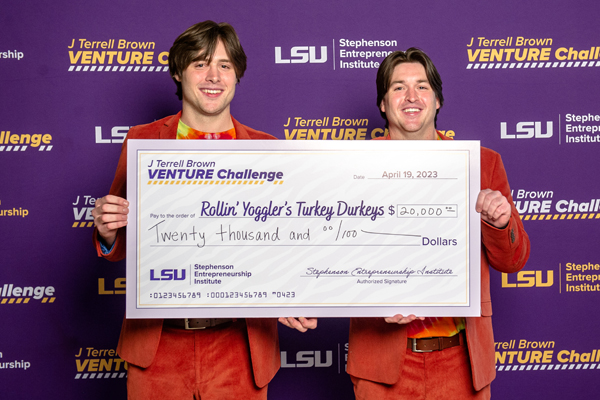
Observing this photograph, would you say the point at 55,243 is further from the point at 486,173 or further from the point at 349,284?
the point at 486,173

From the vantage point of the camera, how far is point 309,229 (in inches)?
56.9

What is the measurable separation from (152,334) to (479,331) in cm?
107

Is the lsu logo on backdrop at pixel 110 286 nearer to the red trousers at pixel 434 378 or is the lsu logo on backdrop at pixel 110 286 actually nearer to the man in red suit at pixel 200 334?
the man in red suit at pixel 200 334

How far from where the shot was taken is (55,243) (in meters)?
2.39

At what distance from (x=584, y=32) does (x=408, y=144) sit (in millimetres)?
1716

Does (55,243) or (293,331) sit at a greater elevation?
(55,243)

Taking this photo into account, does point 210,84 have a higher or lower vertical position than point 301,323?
higher

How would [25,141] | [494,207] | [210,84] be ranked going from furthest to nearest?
1. [25,141]
2. [210,84]
3. [494,207]

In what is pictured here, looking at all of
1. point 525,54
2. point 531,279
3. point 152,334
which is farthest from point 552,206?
point 152,334

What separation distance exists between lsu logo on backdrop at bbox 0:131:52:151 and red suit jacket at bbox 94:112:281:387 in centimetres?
105

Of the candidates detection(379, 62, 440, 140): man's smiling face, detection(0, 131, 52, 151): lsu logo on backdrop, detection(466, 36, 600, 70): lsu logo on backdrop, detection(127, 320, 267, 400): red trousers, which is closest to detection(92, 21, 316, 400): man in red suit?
detection(127, 320, 267, 400): red trousers

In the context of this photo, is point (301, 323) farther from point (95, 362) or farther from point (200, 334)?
point (95, 362)

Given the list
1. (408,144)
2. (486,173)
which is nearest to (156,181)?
(408,144)

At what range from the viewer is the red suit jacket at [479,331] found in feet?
4.78
